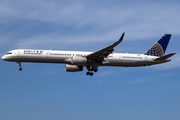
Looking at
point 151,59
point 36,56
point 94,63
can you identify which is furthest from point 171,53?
point 36,56

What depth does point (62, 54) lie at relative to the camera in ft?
149

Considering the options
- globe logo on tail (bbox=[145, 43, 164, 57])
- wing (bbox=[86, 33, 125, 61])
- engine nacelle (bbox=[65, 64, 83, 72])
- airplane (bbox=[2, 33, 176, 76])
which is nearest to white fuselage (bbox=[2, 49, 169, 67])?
airplane (bbox=[2, 33, 176, 76])

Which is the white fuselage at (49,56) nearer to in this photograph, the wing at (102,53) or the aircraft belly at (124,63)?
the aircraft belly at (124,63)

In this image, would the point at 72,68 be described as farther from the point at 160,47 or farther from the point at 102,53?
the point at 160,47

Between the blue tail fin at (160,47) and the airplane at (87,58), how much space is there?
79cm

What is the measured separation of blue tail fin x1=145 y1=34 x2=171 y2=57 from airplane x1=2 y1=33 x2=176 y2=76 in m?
0.79

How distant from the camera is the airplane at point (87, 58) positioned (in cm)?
4478

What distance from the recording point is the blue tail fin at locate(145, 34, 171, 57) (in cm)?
5128

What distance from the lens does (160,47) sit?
5256 cm

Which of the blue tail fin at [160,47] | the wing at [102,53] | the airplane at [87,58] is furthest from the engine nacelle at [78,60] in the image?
the blue tail fin at [160,47]

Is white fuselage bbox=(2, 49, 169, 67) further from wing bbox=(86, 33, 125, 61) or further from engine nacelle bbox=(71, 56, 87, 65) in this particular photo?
wing bbox=(86, 33, 125, 61)

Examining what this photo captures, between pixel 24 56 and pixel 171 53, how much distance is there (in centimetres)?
2536

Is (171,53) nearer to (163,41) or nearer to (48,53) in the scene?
(163,41)

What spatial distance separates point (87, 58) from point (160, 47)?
16.4m
